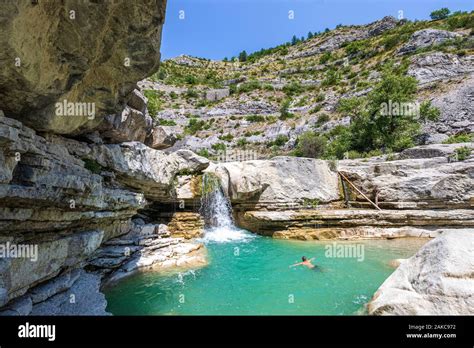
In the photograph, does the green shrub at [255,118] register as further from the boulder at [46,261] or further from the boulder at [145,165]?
the boulder at [46,261]

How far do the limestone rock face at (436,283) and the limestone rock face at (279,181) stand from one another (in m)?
9.74

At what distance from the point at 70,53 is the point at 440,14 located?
274 feet

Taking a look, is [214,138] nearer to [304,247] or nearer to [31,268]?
[304,247]

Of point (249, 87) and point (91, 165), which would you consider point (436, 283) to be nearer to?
point (91, 165)

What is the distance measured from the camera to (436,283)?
4910 millimetres

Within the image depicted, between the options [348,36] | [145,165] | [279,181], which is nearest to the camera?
[145,165]

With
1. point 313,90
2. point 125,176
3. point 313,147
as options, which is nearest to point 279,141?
point 313,147

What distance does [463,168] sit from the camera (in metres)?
13.8

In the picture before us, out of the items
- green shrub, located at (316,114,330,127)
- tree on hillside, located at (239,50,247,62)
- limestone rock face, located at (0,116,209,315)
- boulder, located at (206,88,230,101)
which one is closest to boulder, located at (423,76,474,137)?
green shrub, located at (316,114,330,127)

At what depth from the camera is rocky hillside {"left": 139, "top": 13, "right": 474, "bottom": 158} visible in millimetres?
30188

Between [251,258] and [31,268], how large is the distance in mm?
7993

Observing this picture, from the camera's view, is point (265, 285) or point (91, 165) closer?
point (265, 285)

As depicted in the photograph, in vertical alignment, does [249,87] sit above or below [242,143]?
above
